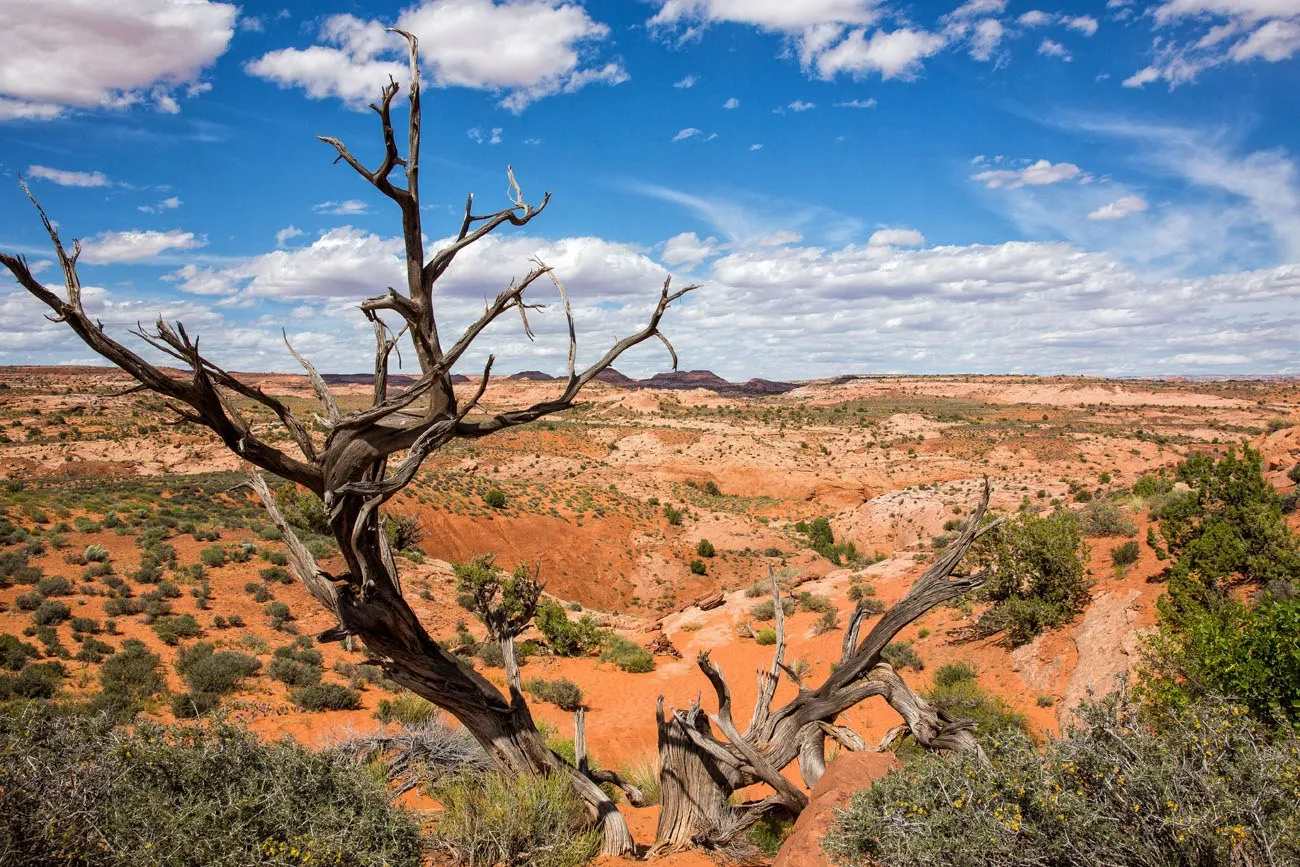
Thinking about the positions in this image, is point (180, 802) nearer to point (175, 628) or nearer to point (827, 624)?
point (175, 628)

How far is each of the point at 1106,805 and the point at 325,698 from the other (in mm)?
11747

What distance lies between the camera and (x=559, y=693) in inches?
549

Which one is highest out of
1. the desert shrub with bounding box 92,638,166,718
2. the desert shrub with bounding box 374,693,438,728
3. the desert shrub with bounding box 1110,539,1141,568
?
the desert shrub with bounding box 1110,539,1141,568

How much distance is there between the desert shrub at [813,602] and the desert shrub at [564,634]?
235 inches

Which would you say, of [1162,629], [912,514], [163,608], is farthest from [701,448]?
[1162,629]

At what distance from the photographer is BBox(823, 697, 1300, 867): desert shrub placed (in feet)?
11.7

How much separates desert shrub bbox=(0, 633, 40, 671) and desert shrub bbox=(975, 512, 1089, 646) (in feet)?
55.5

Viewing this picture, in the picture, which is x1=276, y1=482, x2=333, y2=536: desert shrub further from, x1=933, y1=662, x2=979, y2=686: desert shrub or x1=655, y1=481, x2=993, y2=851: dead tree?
x1=933, y1=662, x2=979, y2=686: desert shrub

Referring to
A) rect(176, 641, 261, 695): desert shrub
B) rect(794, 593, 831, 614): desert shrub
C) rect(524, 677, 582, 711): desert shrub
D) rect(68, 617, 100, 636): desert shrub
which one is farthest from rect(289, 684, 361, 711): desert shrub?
rect(794, 593, 831, 614): desert shrub

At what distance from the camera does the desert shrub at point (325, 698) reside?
11632 mm

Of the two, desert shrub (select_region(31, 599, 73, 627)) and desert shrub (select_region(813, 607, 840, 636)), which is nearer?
desert shrub (select_region(31, 599, 73, 627))

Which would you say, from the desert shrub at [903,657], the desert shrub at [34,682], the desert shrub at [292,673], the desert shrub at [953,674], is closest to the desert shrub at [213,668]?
the desert shrub at [292,673]

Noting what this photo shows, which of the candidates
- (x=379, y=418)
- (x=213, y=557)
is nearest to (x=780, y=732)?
(x=379, y=418)

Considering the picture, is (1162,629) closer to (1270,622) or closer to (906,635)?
(1270,622)
